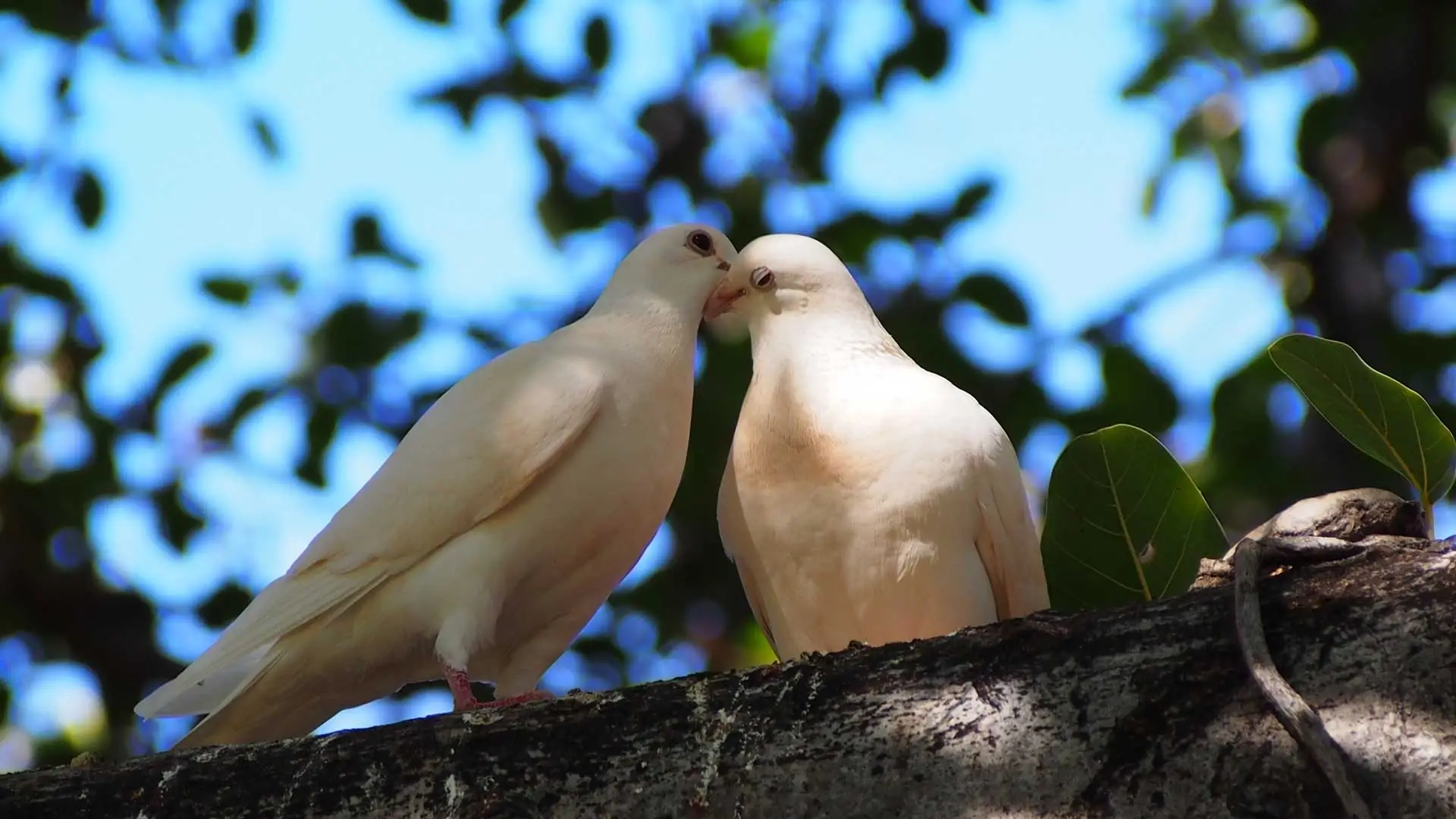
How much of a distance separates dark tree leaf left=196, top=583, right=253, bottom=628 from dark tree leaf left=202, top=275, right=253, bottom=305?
1.36 meters

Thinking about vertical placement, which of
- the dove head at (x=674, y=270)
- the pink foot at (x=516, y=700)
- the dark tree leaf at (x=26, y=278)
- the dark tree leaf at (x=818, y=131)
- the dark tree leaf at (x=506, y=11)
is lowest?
the pink foot at (x=516, y=700)

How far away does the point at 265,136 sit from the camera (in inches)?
261

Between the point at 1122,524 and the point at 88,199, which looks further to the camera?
the point at 88,199

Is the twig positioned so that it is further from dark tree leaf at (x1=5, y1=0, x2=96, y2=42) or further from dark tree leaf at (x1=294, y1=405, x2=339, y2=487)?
dark tree leaf at (x1=5, y1=0, x2=96, y2=42)

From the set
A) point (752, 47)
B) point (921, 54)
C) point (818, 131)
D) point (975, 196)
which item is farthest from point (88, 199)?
point (975, 196)

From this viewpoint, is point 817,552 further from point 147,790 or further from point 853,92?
point 853,92

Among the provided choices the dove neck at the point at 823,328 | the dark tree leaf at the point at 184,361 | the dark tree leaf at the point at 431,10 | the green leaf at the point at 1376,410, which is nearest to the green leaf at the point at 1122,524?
the green leaf at the point at 1376,410

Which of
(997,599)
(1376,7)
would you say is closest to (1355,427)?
(997,599)

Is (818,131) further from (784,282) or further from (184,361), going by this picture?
(784,282)

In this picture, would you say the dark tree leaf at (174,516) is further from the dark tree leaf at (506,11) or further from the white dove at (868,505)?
the white dove at (868,505)

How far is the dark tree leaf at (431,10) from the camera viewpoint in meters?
5.90

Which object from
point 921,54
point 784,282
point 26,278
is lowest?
point 784,282

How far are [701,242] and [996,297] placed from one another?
243 centimetres

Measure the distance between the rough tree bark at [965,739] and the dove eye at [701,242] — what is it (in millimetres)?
1779
